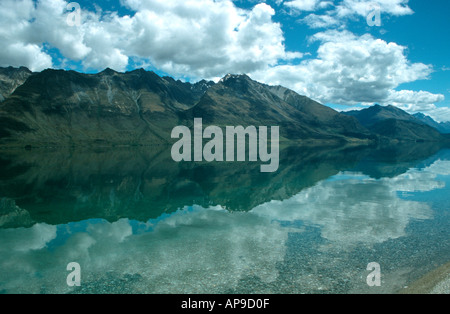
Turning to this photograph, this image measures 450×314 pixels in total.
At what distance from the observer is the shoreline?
22.0 metres

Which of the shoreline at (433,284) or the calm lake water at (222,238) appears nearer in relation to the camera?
the shoreline at (433,284)

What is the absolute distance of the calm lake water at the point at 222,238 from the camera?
27.8 metres

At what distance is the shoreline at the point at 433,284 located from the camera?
22.0m

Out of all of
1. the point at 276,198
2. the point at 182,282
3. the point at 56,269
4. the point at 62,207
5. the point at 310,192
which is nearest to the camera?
the point at 182,282

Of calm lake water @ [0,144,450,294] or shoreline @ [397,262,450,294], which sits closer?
shoreline @ [397,262,450,294]

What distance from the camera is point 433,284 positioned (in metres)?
23.2

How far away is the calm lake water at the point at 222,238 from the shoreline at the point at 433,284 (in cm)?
127

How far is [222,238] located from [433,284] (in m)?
24.5

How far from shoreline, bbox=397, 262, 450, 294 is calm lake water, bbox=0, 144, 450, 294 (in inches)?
50.0

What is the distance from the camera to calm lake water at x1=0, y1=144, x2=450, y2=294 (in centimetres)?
2783

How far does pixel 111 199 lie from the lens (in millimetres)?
67938
